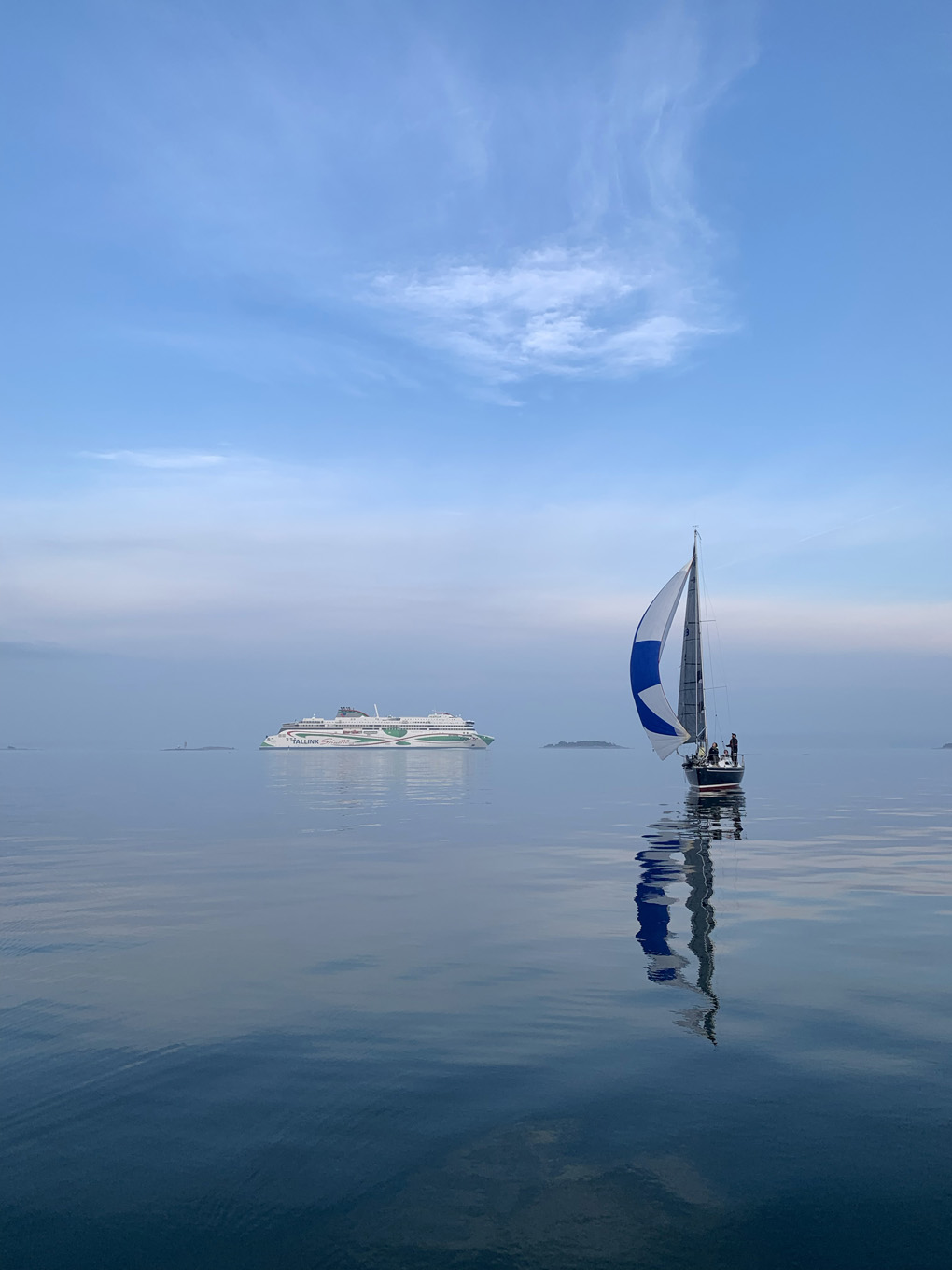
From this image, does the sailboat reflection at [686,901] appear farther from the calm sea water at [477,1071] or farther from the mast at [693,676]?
the mast at [693,676]

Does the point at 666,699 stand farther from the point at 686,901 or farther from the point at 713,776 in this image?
the point at 686,901

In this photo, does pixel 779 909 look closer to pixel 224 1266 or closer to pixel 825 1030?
pixel 825 1030

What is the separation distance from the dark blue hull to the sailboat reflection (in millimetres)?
12875

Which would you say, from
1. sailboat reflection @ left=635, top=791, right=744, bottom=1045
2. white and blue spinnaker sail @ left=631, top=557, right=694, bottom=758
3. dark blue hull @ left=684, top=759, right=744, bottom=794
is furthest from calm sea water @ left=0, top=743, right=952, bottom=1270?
white and blue spinnaker sail @ left=631, top=557, right=694, bottom=758

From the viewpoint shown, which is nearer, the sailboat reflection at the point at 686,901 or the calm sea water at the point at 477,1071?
the calm sea water at the point at 477,1071

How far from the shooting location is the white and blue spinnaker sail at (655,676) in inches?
2120

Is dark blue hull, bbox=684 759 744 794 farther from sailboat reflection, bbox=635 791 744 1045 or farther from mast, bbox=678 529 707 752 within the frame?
sailboat reflection, bbox=635 791 744 1045

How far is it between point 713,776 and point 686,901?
34.9 m

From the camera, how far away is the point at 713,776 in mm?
51188

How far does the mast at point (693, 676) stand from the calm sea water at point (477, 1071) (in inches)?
1317

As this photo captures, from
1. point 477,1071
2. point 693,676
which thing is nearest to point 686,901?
point 477,1071

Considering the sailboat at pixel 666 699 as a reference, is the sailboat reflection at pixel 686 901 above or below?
below

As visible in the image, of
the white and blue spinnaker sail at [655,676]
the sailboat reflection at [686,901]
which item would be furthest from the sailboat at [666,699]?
the sailboat reflection at [686,901]

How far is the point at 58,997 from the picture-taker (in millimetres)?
11492
